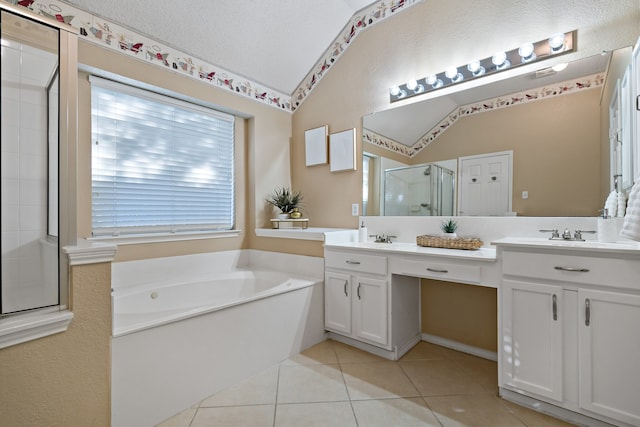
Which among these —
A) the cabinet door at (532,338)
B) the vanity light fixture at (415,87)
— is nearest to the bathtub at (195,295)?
the cabinet door at (532,338)

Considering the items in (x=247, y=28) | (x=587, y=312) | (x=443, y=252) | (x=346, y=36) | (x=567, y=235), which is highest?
(x=346, y=36)

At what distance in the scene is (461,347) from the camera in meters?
2.29

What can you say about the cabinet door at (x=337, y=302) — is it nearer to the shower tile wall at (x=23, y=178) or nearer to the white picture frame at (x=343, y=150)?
the white picture frame at (x=343, y=150)

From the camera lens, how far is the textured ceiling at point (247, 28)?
2.17 m

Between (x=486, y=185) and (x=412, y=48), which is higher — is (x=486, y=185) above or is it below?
below

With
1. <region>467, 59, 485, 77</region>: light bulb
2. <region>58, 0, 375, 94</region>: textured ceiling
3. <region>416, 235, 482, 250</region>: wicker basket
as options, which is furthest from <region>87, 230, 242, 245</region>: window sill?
<region>467, 59, 485, 77</region>: light bulb

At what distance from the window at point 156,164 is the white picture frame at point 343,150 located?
3.41 feet

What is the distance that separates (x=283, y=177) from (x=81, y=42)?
196 cm

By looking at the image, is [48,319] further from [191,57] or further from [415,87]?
[415,87]

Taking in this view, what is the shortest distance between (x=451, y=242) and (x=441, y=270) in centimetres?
29

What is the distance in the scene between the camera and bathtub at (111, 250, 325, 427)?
1.44m

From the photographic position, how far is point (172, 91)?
97.3 inches

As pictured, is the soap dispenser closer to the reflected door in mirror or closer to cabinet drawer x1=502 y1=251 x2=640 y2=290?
cabinet drawer x1=502 y1=251 x2=640 y2=290

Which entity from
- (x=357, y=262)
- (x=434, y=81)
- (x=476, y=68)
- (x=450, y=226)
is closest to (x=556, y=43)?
(x=476, y=68)
